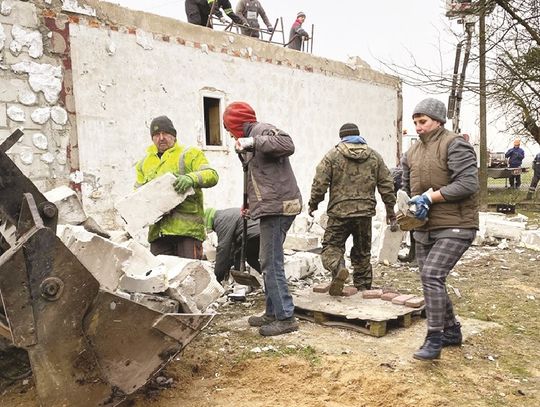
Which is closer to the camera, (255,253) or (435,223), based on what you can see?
(435,223)

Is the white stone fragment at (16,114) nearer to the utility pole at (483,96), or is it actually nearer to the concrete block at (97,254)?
the concrete block at (97,254)

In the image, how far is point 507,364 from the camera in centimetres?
366

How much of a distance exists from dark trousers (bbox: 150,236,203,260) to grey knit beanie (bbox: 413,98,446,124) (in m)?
2.19

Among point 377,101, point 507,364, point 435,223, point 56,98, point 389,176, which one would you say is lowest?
point 507,364

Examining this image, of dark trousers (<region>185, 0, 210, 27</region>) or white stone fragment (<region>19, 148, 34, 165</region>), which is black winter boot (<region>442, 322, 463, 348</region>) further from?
dark trousers (<region>185, 0, 210, 27</region>)

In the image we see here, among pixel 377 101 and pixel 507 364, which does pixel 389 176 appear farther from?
pixel 377 101

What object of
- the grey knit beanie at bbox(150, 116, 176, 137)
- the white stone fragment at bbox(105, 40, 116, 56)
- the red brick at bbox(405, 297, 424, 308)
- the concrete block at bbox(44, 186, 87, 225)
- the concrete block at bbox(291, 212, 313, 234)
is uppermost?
the white stone fragment at bbox(105, 40, 116, 56)

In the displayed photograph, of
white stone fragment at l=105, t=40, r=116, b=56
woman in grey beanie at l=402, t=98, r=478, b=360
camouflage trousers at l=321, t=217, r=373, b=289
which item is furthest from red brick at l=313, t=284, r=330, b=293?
white stone fragment at l=105, t=40, r=116, b=56

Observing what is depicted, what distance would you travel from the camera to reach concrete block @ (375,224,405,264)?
7207 mm

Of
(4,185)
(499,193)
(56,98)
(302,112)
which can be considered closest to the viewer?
(4,185)

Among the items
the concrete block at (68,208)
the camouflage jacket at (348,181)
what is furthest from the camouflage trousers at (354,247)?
the concrete block at (68,208)

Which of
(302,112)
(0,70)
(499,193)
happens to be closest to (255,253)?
(0,70)

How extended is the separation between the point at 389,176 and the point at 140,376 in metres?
3.58

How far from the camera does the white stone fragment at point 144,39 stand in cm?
718
